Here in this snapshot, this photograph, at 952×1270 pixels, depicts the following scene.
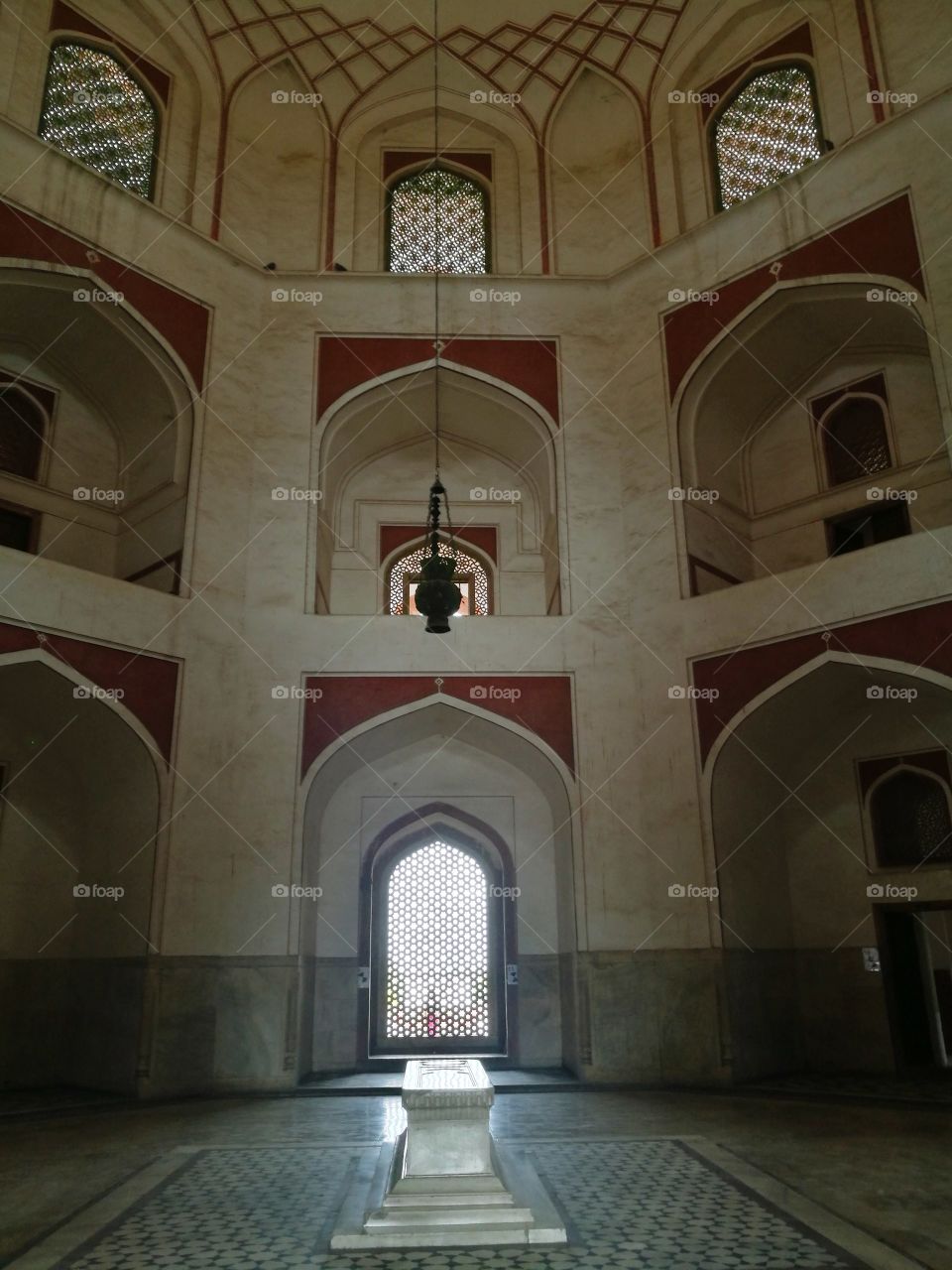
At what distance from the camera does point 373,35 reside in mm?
→ 9461

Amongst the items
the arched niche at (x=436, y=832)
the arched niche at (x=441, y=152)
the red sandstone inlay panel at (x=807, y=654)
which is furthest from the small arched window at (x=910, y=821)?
the arched niche at (x=441, y=152)

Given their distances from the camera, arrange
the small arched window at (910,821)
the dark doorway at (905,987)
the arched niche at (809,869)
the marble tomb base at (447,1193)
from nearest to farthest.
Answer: the marble tomb base at (447,1193), the arched niche at (809,869), the dark doorway at (905,987), the small arched window at (910,821)

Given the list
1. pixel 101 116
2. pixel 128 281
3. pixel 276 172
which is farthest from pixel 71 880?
pixel 276 172

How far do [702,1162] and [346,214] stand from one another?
8.28 metres

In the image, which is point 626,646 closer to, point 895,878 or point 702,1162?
point 895,878

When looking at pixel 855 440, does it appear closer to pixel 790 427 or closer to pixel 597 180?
pixel 790 427

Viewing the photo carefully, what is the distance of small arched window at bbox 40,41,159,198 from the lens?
311 inches

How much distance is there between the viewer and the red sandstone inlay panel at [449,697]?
7492mm

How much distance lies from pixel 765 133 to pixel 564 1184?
824 centimetres

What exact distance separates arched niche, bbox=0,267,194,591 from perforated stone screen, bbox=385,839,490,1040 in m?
3.21

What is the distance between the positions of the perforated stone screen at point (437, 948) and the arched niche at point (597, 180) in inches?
217

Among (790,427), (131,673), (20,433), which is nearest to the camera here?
(131,673)

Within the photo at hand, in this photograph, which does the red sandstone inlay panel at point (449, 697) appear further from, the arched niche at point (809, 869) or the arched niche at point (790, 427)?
the arched niche at point (790, 427)

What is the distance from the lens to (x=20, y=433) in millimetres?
7988
